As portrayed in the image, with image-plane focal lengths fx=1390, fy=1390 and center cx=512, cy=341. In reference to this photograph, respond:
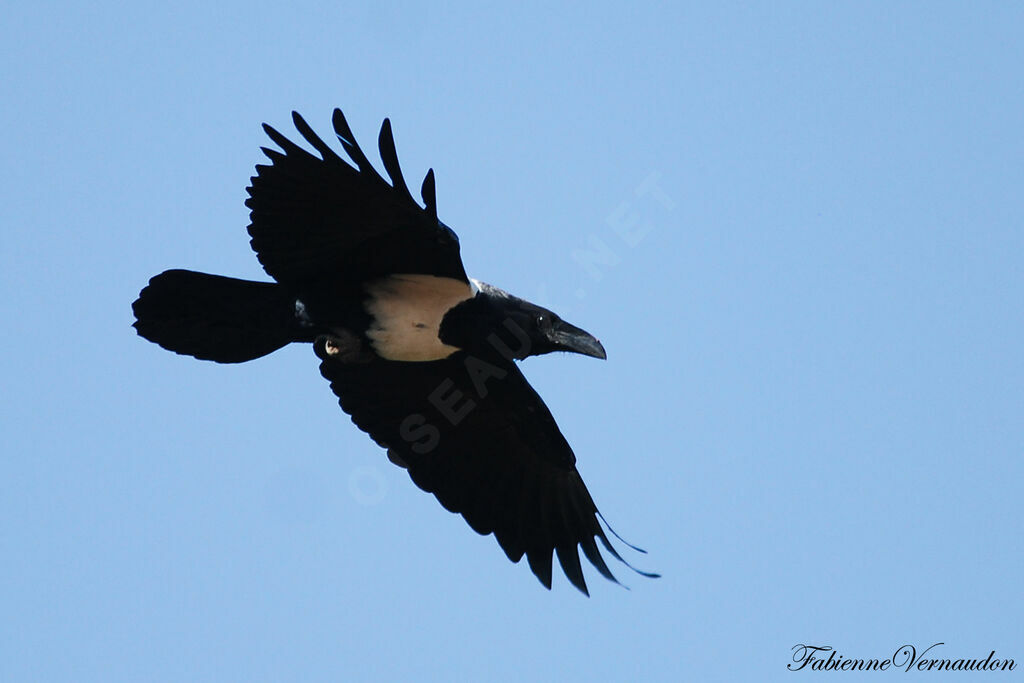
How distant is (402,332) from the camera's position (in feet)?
28.1

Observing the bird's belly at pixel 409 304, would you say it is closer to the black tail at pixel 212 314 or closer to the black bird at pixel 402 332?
the black bird at pixel 402 332

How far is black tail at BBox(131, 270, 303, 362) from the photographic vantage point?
821 cm

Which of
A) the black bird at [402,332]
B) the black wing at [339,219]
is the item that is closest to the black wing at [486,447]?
the black bird at [402,332]

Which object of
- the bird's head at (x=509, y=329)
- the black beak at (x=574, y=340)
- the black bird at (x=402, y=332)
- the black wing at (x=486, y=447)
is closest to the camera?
the black bird at (x=402, y=332)

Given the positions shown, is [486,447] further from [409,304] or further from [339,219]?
[339,219]

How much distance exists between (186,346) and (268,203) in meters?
1.05

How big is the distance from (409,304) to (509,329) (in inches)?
25.3

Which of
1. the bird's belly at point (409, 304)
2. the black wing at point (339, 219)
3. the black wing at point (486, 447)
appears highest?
the black wing at point (339, 219)

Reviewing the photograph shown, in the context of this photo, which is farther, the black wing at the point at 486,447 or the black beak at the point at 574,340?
the black wing at the point at 486,447

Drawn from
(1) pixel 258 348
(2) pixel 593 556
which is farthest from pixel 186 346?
(2) pixel 593 556

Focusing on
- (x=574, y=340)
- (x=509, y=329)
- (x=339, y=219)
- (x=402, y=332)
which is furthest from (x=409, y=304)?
(x=574, y=340)

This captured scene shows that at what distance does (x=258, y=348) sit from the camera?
8367mm

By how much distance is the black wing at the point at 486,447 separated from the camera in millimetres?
9188

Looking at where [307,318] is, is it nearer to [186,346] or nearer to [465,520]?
[186,346]
